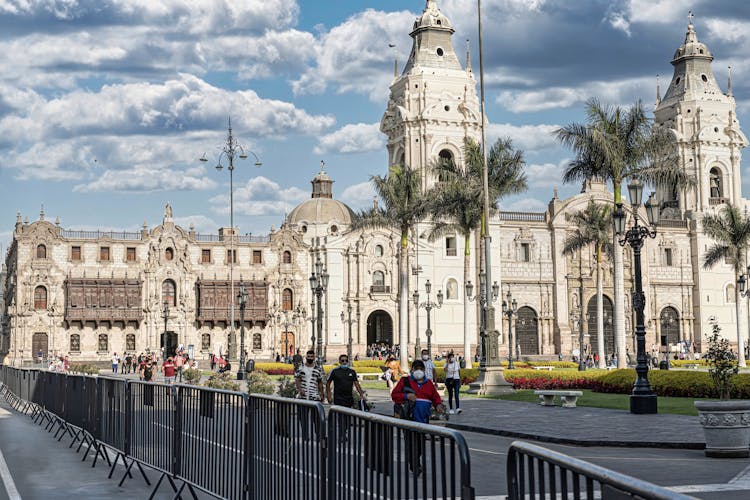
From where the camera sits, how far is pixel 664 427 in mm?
19016

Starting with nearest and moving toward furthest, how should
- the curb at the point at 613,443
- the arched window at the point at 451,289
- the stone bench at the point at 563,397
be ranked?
the curb at the point at 613,443 → the stone bench at the point at 563,397 → the arched window at the point at 451,289

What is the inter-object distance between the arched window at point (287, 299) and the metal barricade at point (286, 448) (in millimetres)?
65035

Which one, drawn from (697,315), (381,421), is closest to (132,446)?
(381,421)

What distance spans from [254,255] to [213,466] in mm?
64195

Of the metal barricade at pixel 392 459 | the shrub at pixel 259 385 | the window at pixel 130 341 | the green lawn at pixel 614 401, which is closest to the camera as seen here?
the metal barricade at pixel 392 459

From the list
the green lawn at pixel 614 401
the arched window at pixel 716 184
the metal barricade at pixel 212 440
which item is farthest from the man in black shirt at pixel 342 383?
the arched window at pixel 716 184

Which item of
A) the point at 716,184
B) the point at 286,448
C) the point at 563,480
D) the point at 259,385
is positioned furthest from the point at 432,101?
the point at 563,480

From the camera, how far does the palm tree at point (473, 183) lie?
44.1m

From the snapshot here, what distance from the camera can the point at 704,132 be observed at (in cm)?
8262

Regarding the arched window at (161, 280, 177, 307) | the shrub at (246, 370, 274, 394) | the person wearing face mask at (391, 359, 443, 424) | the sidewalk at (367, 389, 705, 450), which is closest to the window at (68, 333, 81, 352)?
the arched window at (161, 280, 177, 307)

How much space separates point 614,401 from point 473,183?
790 inches

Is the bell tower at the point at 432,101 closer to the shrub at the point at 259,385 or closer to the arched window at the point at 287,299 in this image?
the arched window at the point at 287,299

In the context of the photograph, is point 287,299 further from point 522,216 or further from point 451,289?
point 522,216

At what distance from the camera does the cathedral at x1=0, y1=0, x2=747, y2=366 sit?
6794 cm
